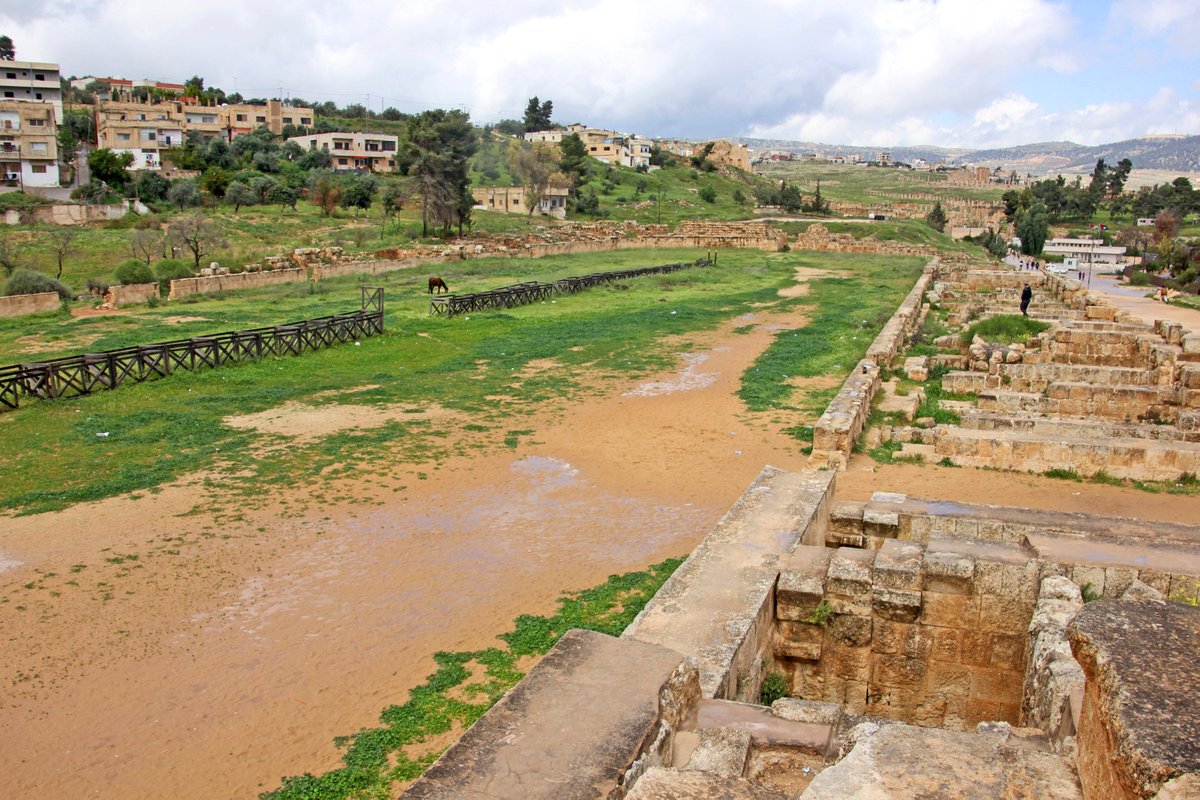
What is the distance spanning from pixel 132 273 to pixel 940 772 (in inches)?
1262

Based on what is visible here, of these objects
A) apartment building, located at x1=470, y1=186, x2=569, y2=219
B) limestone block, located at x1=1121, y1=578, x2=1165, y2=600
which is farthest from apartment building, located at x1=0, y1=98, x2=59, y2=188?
limestone block, located at x1=1121, y1=578, x2=1165, y2=600

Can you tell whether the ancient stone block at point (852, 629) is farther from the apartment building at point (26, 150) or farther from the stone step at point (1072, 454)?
the apartment building at point (26, 150)

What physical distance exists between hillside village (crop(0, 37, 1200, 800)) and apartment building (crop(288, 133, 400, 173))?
4847cm

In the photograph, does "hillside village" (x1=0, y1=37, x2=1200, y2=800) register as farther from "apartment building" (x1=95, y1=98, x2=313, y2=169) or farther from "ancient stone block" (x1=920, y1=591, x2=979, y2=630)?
"apartment building" (x1=95, y1=98, x2=313, y2=169)

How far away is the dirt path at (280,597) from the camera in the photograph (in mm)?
6289

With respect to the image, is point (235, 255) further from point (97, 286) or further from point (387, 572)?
point (387, 572)

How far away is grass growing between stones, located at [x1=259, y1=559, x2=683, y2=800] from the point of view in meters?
5.76

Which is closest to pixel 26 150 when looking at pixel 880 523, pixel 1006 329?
pixel 1006 329

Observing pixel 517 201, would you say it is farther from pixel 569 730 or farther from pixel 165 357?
pixel 569 730

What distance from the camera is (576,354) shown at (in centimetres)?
2270

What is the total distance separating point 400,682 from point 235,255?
119 ft

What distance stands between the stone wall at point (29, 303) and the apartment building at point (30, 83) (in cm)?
5156

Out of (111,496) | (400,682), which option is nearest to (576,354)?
(111,496)

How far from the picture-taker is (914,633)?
6512mm
